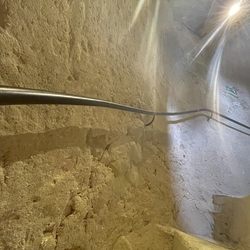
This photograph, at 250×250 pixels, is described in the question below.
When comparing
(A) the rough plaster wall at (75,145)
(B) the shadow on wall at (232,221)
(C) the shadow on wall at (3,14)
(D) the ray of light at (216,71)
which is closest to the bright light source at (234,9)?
(D) the ray of light at (216,71)

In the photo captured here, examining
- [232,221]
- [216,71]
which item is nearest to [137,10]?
[232,221]

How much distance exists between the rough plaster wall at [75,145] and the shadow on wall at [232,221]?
43cm

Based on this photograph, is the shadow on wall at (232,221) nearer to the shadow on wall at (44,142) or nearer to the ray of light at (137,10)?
the shadow on wall at (44,142)

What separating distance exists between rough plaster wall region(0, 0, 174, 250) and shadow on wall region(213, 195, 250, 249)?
0.43 m

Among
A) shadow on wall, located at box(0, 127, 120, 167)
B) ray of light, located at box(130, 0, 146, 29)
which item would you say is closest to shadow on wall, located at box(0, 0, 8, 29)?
shadow on wall, located at box(0, 127, 120, 167)

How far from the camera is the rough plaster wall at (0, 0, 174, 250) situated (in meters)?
0.78

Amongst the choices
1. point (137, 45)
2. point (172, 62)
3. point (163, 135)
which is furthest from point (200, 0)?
point (163, 135)

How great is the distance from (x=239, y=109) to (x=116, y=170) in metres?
2.41

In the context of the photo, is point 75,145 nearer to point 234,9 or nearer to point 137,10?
point 137,10

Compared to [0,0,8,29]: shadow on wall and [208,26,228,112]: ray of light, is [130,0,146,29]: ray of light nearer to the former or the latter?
[0,0,8,29]: shadow on wall

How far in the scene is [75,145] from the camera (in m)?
1.00

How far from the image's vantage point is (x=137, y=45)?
5.67 feet

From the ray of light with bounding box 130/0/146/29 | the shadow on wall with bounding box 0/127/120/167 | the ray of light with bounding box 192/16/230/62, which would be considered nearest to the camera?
the shadow on wall with bounding box 0/127/120/167

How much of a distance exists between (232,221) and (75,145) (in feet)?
4.04
